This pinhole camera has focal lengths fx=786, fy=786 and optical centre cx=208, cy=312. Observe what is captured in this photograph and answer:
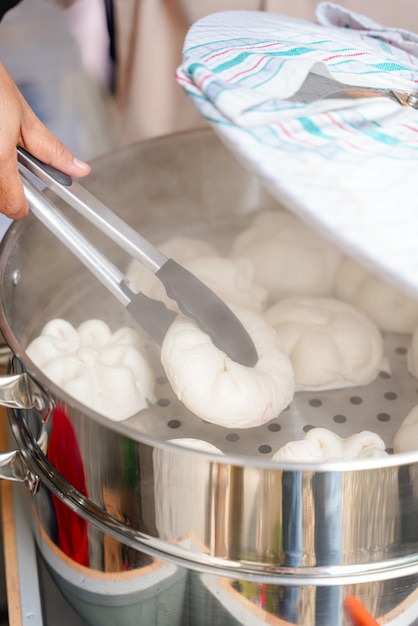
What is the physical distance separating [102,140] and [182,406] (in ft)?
2.25

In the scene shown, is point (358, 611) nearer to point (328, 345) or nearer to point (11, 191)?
point (328, 345)

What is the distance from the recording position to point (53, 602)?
81cm

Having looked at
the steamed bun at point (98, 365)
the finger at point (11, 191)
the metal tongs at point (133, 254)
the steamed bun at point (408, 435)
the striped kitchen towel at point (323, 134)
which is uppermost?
the striped kitchen towel at point (323, 134)

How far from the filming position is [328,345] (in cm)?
86

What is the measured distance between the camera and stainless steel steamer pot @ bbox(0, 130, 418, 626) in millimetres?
572

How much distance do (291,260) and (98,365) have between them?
316 mm

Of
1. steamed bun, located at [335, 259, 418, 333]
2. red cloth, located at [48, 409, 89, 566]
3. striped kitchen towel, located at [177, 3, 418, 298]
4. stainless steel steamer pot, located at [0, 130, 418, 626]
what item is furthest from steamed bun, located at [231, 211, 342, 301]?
red cloth, located at [48, 409, 89, 566]

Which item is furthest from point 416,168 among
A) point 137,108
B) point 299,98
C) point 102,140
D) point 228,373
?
point 102,140

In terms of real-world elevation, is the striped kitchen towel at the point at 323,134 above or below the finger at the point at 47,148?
above


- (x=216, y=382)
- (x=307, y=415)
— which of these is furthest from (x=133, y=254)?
(x=307, y=415)

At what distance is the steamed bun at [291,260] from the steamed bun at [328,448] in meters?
0.31

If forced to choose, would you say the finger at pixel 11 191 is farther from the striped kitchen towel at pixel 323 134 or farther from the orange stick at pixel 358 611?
the orange stick at pixel 358 611

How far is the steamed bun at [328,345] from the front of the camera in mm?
854

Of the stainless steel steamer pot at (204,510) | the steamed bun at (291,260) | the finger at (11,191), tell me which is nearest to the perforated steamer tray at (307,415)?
the stainless steel steamer pot at (204,510)
